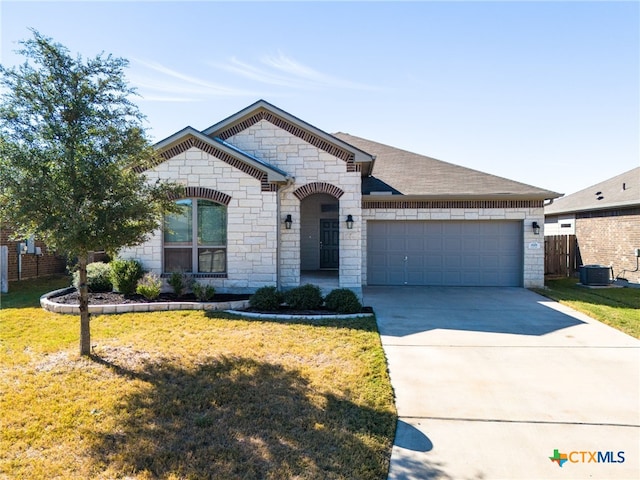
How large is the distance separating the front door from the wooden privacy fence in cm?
877

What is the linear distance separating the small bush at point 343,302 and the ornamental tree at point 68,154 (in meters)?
4.54

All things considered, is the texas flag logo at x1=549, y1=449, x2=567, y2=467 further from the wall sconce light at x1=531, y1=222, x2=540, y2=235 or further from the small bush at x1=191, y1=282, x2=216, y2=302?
the wall sconce light at x1=531, y1=222, x2=540, y2=235

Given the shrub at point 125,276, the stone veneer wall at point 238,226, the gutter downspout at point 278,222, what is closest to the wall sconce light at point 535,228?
the gutter downspout at point 278,222

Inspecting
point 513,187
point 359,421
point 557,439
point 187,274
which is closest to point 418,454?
point 359,421

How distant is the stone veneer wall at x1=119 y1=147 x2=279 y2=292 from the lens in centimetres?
1024

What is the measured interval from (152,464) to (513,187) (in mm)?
13071

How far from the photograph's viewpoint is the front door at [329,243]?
15930 millimetres

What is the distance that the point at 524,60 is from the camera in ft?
33.3

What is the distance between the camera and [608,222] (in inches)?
610

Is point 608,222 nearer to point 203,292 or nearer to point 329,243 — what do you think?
point 329,243

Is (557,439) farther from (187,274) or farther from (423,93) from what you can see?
(423,93)

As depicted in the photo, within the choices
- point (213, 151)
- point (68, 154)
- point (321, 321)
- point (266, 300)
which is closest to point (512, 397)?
point (321, 321)

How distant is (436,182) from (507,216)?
8.65 feet

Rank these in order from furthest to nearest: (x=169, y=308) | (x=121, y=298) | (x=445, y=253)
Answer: (x=445, y=253)
(x=121, y=298)
(x=169, y=308)
